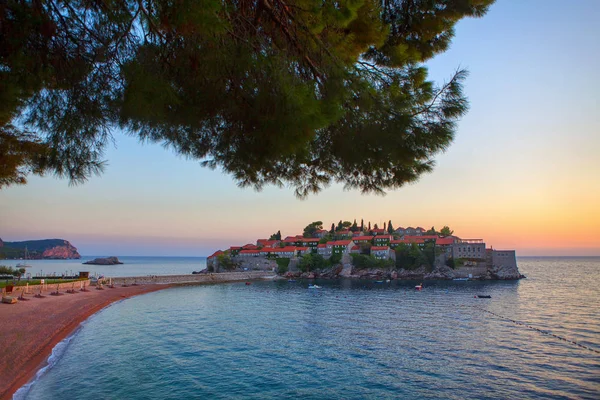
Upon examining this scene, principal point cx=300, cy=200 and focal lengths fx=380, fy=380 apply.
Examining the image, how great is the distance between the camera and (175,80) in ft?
15.8

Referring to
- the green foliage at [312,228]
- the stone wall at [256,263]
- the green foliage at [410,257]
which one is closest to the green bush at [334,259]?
the stone wall at [256,263]

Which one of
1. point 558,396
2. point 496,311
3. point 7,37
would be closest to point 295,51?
point 7,37

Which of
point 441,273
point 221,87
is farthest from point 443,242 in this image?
point 221,87

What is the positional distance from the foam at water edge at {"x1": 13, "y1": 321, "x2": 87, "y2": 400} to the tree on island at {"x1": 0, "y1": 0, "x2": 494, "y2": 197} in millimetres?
9016

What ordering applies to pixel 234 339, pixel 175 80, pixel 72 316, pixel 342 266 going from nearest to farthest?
pixel 175 80 < pixel 234 339 < pixel 72 316 < pixel 342 266

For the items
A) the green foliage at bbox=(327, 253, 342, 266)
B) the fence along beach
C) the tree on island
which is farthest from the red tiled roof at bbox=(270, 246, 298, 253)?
the tree on island

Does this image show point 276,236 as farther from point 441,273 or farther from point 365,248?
point 441,273

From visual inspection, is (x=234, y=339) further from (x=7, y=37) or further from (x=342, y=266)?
(x=342, y=266)

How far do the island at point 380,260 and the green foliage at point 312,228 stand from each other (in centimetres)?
2138

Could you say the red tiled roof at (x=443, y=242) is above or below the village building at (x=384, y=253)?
above

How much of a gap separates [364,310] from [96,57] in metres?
27.6

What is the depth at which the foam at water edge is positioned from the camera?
1103cm

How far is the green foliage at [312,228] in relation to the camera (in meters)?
105

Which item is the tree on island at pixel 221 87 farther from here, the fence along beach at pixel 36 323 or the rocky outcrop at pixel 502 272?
the rocky outcrop at pixel 502 272
